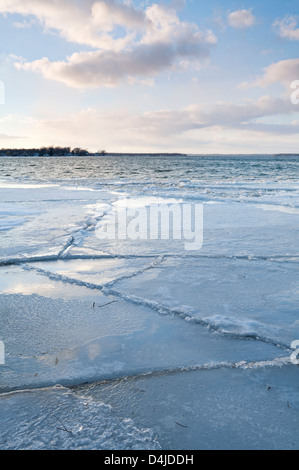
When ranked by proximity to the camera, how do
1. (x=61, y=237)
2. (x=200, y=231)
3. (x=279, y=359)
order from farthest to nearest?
(x=200, y=231)
(x=61, y=237)
(x=279, y=359)

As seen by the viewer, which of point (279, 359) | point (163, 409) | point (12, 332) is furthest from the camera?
point (12, 332)

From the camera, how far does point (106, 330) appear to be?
236 cm

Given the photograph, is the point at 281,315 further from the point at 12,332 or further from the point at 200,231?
the point at 200,231

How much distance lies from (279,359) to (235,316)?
61cm

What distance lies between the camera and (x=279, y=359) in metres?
2.00

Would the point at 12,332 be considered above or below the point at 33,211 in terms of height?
below

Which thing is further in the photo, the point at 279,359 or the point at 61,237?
the point at 61,237

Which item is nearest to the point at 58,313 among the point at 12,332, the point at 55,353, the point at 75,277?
the point at 12,332

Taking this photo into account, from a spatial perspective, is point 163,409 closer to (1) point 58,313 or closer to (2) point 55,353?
(2) point 55,353

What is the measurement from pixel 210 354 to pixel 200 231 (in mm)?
4054

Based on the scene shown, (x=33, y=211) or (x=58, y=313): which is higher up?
(x=33, y=211)
